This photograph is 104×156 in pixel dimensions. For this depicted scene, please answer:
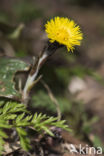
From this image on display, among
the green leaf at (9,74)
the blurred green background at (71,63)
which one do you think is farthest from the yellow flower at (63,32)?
the green leaf at (9,74)

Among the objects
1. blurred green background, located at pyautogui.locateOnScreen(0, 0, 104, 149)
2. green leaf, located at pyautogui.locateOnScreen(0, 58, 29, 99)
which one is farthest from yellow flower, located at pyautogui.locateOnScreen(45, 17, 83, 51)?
green leaf, located at pyautogui.locateOnScreen(0, 58, 29, 99)

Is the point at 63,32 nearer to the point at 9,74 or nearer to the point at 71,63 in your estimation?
the point at 9,74

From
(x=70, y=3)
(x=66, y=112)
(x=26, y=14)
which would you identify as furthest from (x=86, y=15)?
(x=66, y=112)

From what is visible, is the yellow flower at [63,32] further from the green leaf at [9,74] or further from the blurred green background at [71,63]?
the green leaf at [9,74]

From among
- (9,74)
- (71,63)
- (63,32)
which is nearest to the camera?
(63,32)

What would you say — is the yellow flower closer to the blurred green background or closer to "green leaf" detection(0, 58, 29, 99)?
the blurred green background

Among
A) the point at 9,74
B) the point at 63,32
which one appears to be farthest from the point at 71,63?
the point at 63,32
